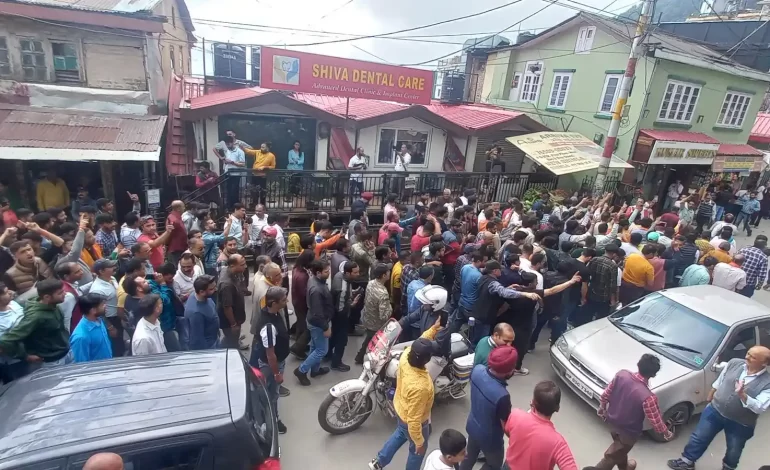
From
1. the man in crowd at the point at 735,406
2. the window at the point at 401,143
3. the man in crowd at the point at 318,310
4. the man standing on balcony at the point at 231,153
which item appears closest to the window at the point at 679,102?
the window at the point at 401,143

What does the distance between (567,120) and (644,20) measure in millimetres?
7183

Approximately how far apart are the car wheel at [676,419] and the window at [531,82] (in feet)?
51.2

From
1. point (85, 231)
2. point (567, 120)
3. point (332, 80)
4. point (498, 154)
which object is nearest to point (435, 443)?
point (85, 231)

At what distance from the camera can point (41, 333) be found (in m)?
3.68

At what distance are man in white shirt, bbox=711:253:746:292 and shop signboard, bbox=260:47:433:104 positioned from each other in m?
8.64

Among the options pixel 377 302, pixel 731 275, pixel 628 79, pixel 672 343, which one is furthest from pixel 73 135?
pixel 731 275

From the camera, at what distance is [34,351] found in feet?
12.0

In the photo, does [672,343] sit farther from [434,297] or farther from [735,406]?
[434,297]

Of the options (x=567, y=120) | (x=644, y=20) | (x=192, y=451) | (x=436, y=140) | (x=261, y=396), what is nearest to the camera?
(x=192, y=451)

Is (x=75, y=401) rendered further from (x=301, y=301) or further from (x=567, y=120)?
(x=567, y=120)

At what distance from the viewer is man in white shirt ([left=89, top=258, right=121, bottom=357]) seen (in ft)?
14.0

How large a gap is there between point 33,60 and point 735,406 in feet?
44.4

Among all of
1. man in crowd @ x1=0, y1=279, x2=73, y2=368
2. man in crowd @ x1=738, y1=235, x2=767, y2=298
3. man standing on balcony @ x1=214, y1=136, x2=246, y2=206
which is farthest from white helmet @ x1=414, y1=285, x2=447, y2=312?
man standing on balcony @ x1=214, y1=136, x2=246, y2=206

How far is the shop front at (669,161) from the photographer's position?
551 inches
